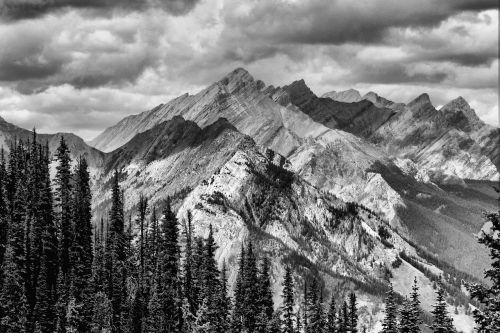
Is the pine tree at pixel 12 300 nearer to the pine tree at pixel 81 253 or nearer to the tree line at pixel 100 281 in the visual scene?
the tree line at pixel 100 281

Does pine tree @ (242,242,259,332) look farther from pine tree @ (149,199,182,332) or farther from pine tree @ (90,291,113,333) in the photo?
pine tree @ (90,291,113,333)

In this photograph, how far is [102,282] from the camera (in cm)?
10675

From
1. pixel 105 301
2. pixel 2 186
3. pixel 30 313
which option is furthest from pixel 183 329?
pixel 2 186

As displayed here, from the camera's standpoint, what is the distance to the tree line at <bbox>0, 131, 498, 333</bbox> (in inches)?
3580

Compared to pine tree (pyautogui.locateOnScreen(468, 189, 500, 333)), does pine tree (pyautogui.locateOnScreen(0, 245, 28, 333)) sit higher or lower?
higher

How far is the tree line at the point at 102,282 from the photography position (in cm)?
9094

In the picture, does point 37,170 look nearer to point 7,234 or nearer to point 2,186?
point 2,186

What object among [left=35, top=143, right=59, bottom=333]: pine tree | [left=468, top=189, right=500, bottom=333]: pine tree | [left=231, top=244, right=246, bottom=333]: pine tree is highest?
[left=35, top=143, right=59, bottom=333]: pine tree

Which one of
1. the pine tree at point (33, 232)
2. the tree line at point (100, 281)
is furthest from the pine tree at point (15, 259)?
the pine tree at point (33, 232)

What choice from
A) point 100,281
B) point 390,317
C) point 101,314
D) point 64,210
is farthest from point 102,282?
point 390,317

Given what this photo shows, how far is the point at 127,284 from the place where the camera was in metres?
114

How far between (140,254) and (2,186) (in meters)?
27.8

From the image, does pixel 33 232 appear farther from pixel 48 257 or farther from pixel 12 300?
pixel 12 300

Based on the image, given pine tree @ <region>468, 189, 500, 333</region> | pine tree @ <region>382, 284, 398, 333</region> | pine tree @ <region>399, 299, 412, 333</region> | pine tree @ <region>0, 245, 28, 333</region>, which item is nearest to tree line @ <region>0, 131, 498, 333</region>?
pine tree @ <region>0, 245, 28, 333</region>
